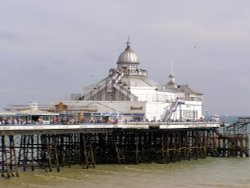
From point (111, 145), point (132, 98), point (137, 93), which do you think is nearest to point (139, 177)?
point (111, 145)

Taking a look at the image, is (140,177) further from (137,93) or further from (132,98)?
(137,93)

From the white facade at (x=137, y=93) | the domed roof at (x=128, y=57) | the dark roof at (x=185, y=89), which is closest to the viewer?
the white facade at (x=137, y=93)

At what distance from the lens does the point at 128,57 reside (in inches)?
2650

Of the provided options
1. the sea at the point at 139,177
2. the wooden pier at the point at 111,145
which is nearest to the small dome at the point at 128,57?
the wooden pier at the point at 111,145

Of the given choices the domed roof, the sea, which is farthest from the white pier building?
the sea

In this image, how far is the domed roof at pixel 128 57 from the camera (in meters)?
67.2

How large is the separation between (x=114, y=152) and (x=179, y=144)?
22.8 ft

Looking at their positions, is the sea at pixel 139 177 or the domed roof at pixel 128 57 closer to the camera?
the sea at pixel 139 177

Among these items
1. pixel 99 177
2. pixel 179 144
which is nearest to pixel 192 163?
pixel 179 144

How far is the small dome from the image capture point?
221ft

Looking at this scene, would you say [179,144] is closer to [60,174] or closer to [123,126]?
[123,126]

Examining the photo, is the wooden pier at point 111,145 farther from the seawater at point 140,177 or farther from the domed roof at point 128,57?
the domed roof at point 128,57

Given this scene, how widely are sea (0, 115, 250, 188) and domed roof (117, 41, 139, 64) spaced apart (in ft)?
53.8

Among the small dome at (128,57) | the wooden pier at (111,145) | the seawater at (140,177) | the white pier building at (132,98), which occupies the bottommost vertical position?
the seawater at (140,177)
